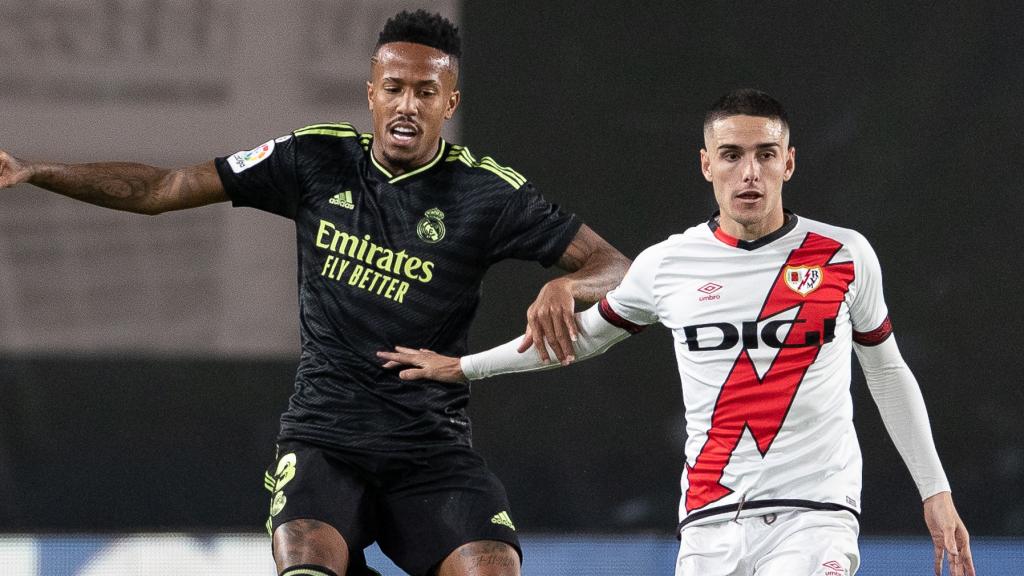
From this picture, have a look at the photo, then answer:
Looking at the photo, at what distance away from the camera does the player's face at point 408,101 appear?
13.0ft

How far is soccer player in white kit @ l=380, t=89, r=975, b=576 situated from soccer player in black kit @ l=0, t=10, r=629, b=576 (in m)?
0.38

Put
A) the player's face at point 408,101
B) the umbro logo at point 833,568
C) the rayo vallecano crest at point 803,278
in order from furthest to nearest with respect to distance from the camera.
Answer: the player's face at point 408,101 < the rayo vallecano crest at point 803,278 < the umbro logo at point 833,568

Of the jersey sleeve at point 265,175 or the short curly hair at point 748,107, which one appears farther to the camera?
the jersey sleeve at point 265,175

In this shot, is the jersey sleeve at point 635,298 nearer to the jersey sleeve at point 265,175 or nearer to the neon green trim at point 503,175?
the neon green trim at point 503,175

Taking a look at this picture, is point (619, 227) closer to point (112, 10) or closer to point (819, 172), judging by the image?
point (819, 172)

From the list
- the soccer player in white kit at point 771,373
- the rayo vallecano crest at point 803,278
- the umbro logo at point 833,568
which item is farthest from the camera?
the rayo vallecano crest at point 803,278

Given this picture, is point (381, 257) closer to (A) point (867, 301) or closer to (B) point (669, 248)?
(B) point (669, 248)

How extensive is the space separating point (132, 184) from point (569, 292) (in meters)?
1.27

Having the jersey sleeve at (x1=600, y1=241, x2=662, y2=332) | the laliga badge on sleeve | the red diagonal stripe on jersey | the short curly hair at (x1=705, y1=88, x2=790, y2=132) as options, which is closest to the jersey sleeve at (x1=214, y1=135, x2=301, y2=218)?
the laliga badge on sleeve

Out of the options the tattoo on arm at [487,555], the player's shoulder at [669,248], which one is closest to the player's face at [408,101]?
the player's shoulder at [669,248]

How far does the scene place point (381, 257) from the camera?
3.94 metres

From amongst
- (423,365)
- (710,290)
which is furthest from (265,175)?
(710,290)

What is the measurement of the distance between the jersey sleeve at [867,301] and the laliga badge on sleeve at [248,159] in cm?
165

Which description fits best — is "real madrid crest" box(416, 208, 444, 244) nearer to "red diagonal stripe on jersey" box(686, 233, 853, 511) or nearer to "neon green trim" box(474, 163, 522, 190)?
"neon green trim" box(474, 163, 522, 190)
